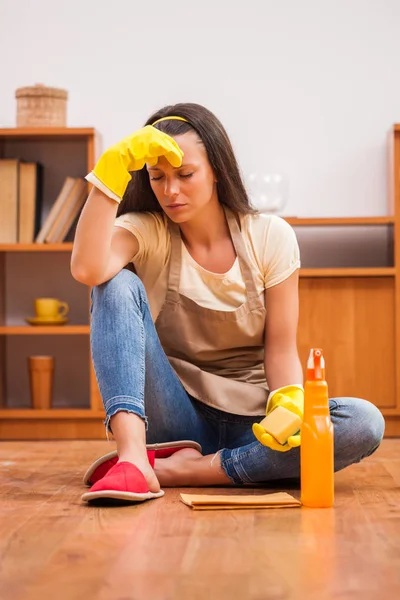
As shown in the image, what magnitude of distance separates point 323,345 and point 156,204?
1510 millimetres

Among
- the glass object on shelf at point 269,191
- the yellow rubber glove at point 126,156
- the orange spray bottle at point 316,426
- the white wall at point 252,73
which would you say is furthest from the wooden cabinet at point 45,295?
the orange spray bottle at point 316,426

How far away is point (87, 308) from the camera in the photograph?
374cm

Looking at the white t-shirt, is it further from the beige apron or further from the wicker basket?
the wicker basket

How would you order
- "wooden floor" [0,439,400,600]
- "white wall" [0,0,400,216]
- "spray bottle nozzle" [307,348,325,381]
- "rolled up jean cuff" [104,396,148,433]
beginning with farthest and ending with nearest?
"white wall" [0,0,400,216] → "rolled up jean cuff" [104,396,148,433] → "spray bottle nozzle" [307,348,325,381] → "wooden floor" [0,439,400,600]

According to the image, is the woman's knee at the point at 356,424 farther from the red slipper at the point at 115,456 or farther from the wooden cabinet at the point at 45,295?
the wooden cabinet at the point at 45,295

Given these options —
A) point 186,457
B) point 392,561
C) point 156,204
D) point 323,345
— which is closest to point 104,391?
point 186,457

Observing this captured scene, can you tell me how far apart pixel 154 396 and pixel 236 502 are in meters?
0.34

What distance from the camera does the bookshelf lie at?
11.2 feet

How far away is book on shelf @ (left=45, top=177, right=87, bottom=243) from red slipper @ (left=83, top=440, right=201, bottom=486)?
174 cm

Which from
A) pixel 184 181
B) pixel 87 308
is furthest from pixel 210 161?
pixel 87 308

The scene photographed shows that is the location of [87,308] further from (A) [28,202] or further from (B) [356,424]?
(B) [356,424]

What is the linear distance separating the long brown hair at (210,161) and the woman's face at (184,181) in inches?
0.9

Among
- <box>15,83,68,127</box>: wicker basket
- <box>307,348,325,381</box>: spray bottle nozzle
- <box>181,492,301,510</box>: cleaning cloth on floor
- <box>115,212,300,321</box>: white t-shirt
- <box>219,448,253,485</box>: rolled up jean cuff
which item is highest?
<box>15,83,68,127</box>: wicker basket

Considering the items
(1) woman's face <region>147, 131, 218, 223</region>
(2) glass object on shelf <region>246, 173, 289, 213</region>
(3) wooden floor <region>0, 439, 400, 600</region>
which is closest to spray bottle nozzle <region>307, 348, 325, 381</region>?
(3) wooden floor <region>0, 439, 400, 600</region>
